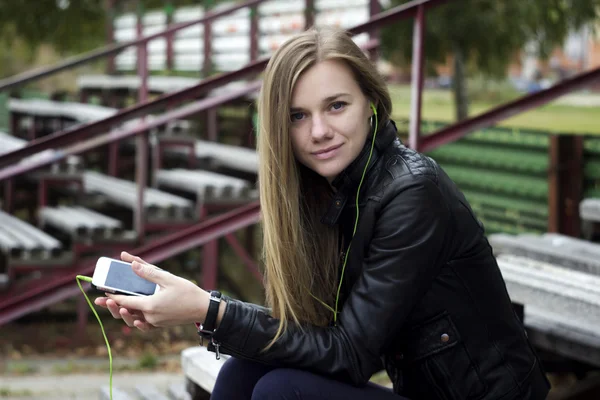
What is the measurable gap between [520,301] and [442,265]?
0.88m

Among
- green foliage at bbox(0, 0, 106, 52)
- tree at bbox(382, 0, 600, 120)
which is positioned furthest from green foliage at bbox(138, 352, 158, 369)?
green foliage at bbox(0, 0, 106, 52)

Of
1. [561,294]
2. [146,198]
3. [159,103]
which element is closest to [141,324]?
[561,294]

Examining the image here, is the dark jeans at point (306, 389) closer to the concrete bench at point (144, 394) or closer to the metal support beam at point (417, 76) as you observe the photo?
the concrete bench at point (144, 394)

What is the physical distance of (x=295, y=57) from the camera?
1981 mm

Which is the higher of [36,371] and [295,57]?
[295,57]

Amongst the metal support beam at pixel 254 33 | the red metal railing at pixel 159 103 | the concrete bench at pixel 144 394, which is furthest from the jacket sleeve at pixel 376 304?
the metal support beam at pixel 254 33

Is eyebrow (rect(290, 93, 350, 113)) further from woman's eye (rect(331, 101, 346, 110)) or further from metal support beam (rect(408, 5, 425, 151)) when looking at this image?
metal support beam (rect(408, 5, 425, 151))

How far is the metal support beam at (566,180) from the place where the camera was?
596 centimetres

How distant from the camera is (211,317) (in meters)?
1.94

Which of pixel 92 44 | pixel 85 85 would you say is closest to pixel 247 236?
pixel 85 85

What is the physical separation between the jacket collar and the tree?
606 cm

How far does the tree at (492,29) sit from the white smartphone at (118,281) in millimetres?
6348

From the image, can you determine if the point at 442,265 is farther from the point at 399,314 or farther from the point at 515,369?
the point at 515,369

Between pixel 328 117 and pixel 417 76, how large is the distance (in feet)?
7.02
